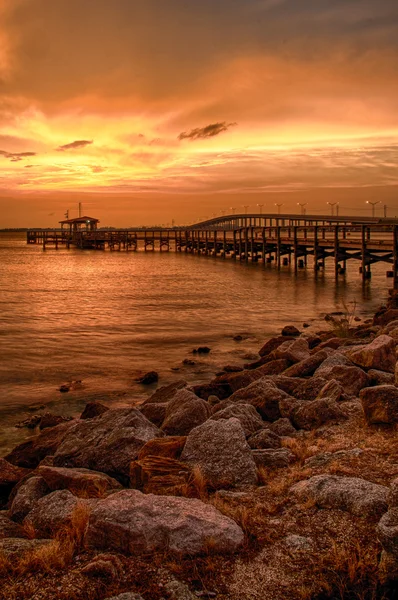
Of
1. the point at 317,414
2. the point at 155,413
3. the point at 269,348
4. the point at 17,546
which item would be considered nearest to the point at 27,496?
the point at 17,546

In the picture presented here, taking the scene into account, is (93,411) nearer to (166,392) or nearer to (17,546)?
(166,392)

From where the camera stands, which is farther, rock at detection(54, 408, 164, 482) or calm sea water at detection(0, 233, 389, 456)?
calm sea water at detection(0, 233, 389, 456)

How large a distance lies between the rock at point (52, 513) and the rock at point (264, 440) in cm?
256

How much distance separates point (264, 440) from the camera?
281 inches

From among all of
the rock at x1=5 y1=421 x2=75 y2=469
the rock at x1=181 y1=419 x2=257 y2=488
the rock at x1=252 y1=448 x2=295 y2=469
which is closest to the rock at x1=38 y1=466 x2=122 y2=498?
the rock at x1=181 y1=419 x2=257 y2=488

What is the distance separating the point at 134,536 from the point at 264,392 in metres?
5.08

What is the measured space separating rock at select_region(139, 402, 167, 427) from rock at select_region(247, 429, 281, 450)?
2.24 metres

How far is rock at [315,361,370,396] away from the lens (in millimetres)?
9109

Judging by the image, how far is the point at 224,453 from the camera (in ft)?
20.6

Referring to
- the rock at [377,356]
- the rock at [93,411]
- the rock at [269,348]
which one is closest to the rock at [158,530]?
the rock at [93,411]

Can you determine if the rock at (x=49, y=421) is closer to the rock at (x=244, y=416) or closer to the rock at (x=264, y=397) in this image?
the rock at (x=264, y=397)

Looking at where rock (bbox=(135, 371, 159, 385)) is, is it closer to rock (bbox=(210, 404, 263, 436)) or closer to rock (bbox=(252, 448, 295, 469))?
rock (bbox=(210, 404, 263, 436))

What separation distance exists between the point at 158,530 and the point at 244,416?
3.32m

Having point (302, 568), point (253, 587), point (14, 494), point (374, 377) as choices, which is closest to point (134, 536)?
point (253, 587)
